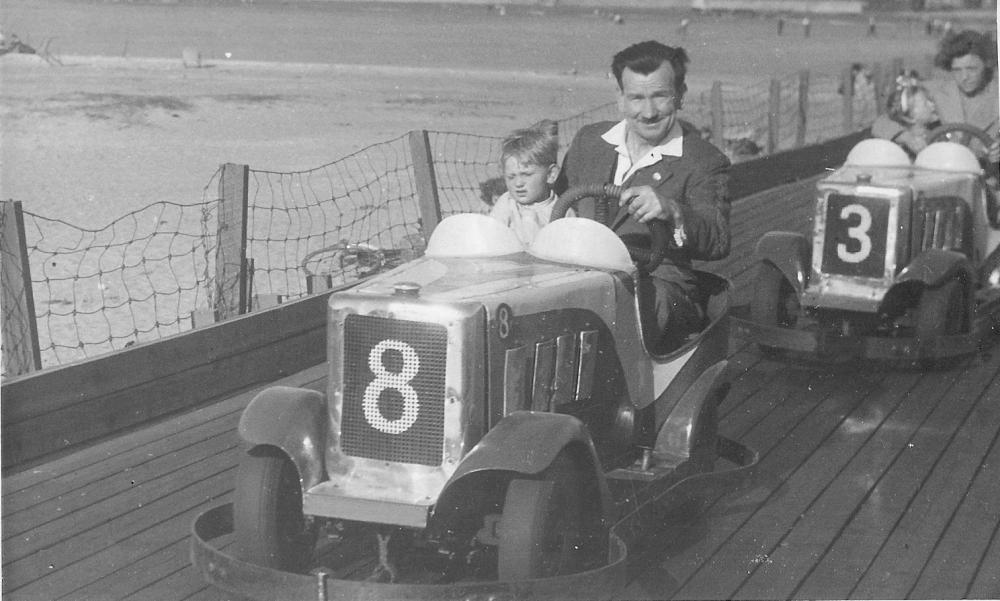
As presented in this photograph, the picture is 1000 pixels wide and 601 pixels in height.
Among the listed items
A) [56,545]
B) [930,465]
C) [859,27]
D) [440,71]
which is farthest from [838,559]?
[859,27]

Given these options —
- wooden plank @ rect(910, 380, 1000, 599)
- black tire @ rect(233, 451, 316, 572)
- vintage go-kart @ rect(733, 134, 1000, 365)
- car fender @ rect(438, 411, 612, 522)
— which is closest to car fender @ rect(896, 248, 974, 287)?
vintage go-kart @ rect(733, 134, 1000, 365)

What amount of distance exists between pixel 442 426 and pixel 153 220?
805cm

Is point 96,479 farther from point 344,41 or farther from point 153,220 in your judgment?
point 344,41

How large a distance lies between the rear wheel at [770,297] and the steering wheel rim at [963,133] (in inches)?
42.3

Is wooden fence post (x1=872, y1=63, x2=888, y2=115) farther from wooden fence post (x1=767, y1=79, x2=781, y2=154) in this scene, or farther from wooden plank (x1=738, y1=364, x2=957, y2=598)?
wooden plank (x1=738, y1=364, x2=957, y2=598)

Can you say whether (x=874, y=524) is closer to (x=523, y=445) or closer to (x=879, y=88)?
(x=523, y=445)

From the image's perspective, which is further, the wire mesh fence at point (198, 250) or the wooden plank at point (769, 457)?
the wire mesh fence at point (198, 250)

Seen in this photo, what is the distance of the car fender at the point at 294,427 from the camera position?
3125 millimetres

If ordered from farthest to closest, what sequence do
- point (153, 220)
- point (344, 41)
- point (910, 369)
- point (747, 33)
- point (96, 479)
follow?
point (747, 33) < point (344, 41) < point (153, 220) < point (910, 369) < point (96, 479)

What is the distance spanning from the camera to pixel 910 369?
5.84 metres

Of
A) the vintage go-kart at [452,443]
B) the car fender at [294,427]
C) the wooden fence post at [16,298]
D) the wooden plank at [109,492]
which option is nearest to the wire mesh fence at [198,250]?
the wooden fence post at [16,298]

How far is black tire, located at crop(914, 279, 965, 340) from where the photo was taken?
579cm

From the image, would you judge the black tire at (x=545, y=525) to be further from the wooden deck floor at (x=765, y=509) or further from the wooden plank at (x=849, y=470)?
the wooden plank at (x=849, y=470)

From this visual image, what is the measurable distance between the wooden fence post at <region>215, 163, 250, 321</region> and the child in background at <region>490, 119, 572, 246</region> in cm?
150
